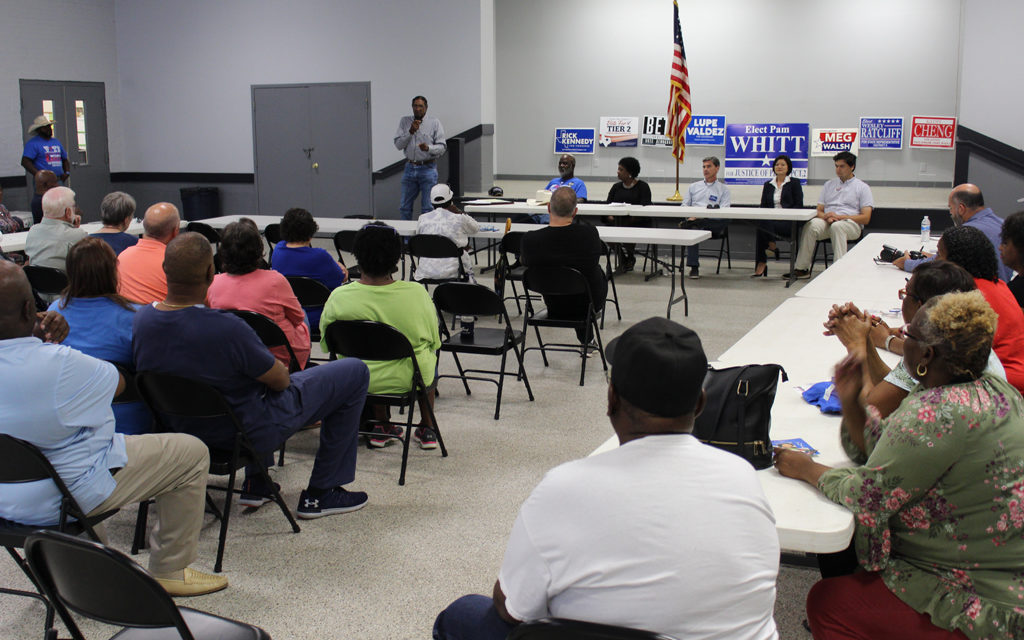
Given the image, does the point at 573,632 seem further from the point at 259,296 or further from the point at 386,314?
the point at 259,296

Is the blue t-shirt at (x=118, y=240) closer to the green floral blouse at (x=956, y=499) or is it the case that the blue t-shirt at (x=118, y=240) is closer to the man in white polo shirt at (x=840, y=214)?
the green floral blouse at (x=956, y=499)

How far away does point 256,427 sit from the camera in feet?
9.95

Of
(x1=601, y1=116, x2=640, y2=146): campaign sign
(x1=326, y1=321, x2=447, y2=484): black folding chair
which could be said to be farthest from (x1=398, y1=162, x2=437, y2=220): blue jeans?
(x1=326, y1=321, x2=447, y2=484): black folding chair

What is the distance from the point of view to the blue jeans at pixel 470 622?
1.72 m

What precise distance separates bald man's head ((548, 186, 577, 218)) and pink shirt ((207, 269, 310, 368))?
2058 mm

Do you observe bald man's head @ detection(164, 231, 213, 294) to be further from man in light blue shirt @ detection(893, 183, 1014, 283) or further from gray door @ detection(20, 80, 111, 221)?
gray door @ detection(20, 80, 111, 221)

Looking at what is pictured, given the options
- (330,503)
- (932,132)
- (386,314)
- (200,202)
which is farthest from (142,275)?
(200,202)

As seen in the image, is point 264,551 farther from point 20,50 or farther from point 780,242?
point 20,50

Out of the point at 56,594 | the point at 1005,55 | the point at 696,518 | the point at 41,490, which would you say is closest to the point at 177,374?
the point at 41,490

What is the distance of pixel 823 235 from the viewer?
866 centimetres

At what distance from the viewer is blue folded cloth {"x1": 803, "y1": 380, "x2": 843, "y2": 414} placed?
2.53 metres

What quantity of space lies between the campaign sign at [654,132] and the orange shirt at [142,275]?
25.8 feet

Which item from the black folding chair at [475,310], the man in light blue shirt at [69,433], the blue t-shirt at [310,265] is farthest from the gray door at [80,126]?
the man in light blue shirt at [69,433]

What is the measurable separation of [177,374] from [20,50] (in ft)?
34.5
